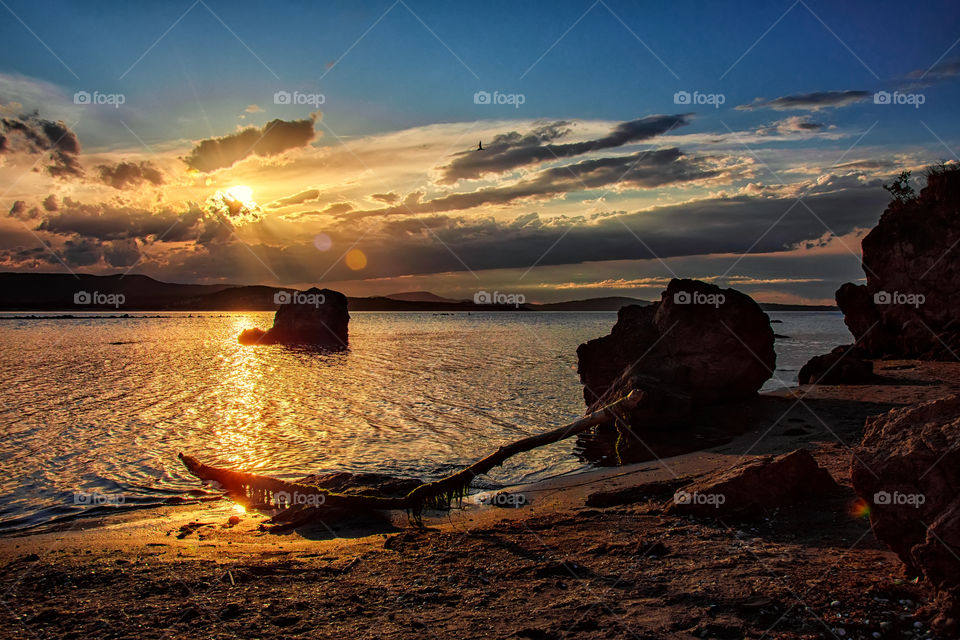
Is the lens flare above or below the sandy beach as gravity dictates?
above

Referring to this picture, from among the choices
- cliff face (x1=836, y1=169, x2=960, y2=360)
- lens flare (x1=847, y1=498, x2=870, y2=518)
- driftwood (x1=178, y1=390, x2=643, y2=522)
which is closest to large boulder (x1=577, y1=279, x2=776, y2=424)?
driftwood (x1=178, y1=390, x2=643, y2=522)

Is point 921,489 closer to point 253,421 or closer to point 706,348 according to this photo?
point 706,348

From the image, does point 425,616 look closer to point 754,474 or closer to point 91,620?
point 91,620

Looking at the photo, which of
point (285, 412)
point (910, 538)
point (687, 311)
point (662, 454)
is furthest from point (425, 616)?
point (285, 412)

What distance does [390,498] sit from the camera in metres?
12.1

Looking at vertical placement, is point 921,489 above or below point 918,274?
below

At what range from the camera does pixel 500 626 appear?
6473mm

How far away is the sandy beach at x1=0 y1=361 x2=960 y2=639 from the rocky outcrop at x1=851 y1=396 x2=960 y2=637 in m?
0.44

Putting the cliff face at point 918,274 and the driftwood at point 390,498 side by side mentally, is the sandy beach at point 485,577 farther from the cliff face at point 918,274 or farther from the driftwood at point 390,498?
the cliff face at point 918,274

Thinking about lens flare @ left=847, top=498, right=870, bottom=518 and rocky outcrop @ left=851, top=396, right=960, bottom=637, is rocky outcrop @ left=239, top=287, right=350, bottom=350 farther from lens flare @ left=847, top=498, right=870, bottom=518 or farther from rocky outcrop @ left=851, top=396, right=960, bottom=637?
rocky outcrop @ left=851, top=396, right=960, bottom=637

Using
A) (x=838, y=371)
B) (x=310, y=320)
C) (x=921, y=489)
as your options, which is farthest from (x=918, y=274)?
(x=310, y=320)

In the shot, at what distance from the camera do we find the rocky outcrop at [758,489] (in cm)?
961

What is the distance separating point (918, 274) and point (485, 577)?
33566 millimetres

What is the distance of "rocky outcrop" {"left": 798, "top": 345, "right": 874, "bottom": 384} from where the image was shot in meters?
24.7
